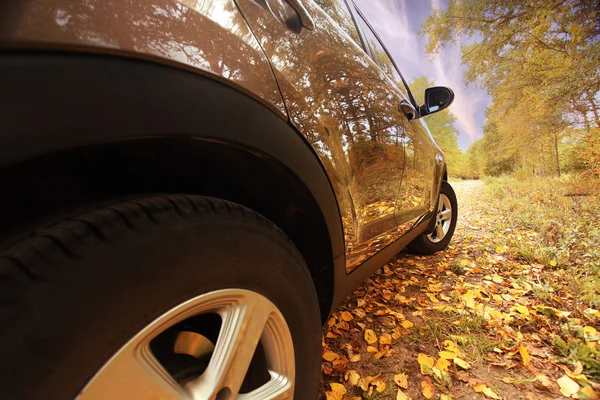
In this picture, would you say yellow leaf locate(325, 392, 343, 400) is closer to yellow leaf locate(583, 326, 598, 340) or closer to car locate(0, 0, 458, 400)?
car locate(0, 0, 458, 400)

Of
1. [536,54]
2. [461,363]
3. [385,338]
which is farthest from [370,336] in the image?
[536,54]

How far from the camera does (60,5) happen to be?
0.48 metres

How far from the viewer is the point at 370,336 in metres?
1.78

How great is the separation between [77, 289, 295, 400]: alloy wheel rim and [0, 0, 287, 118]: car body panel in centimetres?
53

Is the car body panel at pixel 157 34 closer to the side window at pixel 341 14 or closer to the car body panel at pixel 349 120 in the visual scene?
the car body panel at pixel 349 120

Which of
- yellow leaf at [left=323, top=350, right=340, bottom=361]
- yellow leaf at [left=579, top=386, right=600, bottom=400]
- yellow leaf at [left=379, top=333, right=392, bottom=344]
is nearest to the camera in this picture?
yellow leaf at [left=579, top=386, right=600, bottom=400]

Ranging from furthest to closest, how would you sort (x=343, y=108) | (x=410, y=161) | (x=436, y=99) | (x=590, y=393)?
(x=436, y=99), (x=410, y=161), (x=590, y=393), (x=343, y=108)

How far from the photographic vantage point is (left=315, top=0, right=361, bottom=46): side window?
1.50 metres

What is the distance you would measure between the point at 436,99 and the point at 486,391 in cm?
212

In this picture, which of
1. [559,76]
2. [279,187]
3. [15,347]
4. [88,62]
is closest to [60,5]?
[88,62]

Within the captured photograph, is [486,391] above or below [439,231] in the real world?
below

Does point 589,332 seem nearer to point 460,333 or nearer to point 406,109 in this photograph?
point 460,333

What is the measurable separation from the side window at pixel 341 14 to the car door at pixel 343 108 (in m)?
0.01

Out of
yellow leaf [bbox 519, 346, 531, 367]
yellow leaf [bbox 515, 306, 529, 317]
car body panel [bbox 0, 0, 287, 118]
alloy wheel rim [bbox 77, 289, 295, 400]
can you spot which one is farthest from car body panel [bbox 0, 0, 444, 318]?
yellow leaf [bbox 515, 306, 529, 317]
